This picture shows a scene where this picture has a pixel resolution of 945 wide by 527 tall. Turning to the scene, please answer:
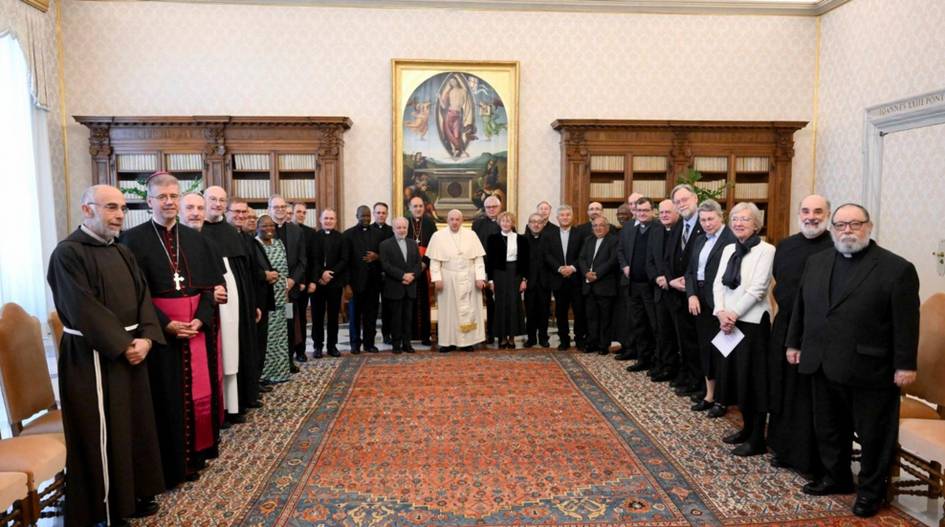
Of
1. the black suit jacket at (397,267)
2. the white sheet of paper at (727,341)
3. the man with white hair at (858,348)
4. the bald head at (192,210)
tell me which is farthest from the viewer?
the black suit jacket at (397,267)

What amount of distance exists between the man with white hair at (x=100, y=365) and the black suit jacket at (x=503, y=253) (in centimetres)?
473

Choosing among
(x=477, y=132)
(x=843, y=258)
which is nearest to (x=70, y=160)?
(x=477, y=132)

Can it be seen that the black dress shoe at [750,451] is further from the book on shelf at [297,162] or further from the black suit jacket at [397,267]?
the book on shelf at [297,162]

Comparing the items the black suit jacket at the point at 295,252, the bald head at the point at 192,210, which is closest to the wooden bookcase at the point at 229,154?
the black suit jacket at the point at 295,252

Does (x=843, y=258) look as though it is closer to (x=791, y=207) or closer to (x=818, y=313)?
(x=818, y=313)

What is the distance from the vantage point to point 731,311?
405 centimetres

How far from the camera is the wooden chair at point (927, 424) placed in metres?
3.04

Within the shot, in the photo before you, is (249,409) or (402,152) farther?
(402,152)

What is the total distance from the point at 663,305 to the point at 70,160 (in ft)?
28.1

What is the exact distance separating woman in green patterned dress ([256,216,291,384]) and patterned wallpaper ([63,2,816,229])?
3.88 m

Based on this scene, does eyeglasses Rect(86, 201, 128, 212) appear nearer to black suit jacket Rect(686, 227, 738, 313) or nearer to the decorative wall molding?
black suit jacket Rect(686, 227, 738, 313)

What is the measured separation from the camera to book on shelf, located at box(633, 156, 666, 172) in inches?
372

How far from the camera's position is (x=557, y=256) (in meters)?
7.37

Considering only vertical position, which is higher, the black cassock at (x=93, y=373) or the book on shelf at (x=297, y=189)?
the book on shelf at (x=297, y=189)
